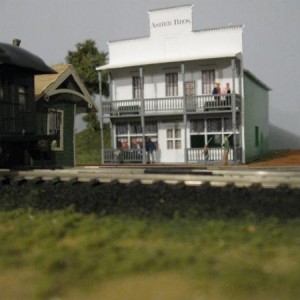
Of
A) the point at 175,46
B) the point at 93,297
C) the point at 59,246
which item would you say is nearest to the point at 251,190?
the point at 59,246

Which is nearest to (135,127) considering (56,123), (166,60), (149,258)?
(166,60)

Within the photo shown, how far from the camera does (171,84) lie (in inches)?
1059

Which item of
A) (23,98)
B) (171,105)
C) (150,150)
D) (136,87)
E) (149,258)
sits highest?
(136,87)

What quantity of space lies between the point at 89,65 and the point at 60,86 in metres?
19.0

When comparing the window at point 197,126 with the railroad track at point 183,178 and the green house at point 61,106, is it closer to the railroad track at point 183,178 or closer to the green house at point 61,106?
the green house at point 61,106

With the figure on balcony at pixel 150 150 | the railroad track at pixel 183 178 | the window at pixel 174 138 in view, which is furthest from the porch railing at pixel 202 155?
the railroad track at pixel 183 178

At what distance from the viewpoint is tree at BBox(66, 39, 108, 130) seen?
3666 cm

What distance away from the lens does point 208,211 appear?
7039mm

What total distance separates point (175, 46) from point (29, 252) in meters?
22.9

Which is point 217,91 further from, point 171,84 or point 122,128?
point 122,128

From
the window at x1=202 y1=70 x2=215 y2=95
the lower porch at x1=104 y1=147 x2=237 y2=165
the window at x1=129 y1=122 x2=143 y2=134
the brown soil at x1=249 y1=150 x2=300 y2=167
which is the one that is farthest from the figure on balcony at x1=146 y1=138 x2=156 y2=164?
the brown soil at x1=249 y1=150 x2=300 y2=167

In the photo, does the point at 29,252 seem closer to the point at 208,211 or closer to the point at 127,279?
the point at 127,279

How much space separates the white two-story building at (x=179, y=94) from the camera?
81.0ft

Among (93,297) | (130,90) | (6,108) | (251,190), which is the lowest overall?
(93,297)
